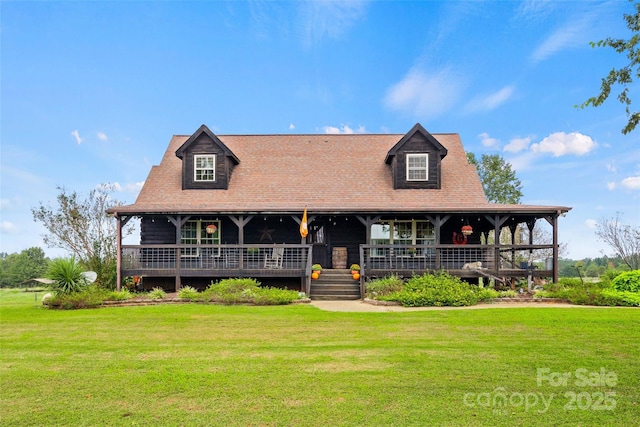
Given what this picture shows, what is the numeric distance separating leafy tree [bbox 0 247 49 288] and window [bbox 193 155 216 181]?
2988 centimetres

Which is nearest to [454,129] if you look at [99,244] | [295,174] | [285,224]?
[295,174]

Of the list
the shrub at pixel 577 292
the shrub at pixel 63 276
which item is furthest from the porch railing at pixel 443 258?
the shrub at pixel 63 276

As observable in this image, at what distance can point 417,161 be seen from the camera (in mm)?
19719

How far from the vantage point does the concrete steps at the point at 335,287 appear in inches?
608

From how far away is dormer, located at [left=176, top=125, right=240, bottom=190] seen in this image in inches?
778

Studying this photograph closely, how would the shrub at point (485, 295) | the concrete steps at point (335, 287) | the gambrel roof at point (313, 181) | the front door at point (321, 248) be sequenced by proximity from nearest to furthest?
the shrub at point (485, 295) → the concrete steps at point (335, 287) → the gambrel roof at point (313, 181) → the front door at point (321, 248)

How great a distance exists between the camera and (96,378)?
5855 mm

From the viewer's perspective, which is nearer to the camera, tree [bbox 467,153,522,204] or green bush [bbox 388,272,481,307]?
green bush [bbox 388,272,481,307]

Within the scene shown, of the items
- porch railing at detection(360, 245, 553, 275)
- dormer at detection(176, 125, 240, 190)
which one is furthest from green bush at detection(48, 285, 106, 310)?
porch railing at detection(360, 245, 553, 275)

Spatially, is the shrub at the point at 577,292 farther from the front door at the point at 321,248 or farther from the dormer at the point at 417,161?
the front door at the point at 321,248

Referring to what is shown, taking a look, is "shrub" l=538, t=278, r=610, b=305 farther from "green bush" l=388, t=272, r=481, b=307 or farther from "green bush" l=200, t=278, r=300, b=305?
"green bush" l=200, t=278, r=300, b=305

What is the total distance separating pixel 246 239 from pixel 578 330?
14019mm

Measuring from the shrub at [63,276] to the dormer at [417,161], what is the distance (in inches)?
551

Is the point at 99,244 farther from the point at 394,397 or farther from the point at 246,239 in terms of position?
the point at 394,397
